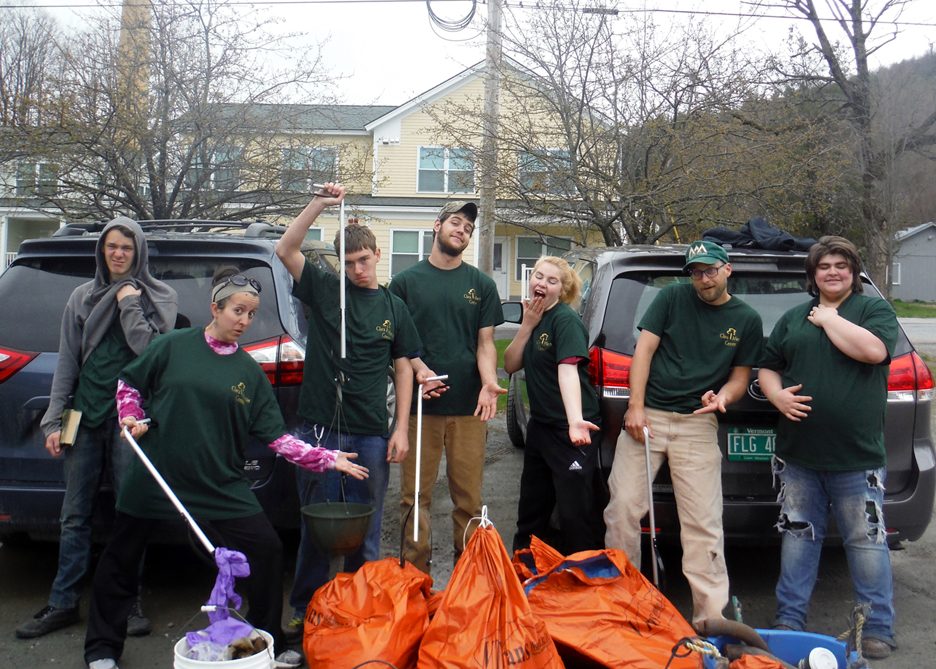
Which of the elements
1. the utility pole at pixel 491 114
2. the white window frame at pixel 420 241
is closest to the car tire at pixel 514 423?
the utility pole at pixel 491 114

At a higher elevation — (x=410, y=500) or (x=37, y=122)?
(x=37, y=122)

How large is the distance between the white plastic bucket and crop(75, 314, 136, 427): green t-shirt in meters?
1.28

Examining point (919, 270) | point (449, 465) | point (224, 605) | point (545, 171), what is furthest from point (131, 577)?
point (919, 270)

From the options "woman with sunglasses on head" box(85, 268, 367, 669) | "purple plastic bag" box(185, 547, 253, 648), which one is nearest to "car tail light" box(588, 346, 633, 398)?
"woman with sunglasses on head" box(85, 268, 367, 669)

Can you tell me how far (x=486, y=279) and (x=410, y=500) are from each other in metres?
1.24

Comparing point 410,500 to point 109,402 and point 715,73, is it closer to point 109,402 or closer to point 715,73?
point 109,402

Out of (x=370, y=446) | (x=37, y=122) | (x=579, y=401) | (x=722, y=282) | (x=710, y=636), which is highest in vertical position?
(x=37, y=122)

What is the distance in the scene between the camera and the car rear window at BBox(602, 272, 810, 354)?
12.6 ft

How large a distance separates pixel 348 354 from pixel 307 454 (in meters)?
0.54

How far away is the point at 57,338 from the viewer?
374 centimetres

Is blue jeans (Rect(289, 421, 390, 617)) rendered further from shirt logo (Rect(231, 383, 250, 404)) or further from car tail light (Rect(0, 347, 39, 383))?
car tail light (Rect(0, 347, 39, 383))

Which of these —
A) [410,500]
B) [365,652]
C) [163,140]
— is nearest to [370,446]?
[410,500]

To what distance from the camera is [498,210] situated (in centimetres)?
1185

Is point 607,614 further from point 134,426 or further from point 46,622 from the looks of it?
point 46,622
